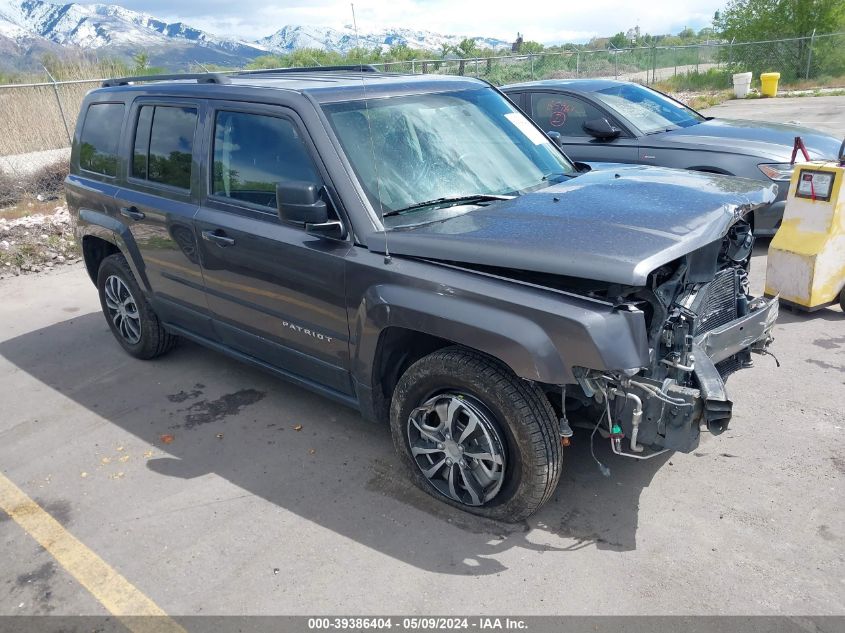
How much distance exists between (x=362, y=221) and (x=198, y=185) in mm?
1424

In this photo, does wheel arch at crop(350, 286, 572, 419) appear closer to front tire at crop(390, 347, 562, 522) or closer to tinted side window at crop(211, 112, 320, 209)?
front tire at crop(390, 347, 562, 522)

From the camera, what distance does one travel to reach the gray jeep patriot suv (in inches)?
114

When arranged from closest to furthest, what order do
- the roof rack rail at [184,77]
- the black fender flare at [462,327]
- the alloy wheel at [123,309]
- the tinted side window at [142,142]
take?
the black fender flare at [462,327]
the roof rack rail at [184,77]
the tinted side window at [142,142]
the alloy wheel at [123,309]

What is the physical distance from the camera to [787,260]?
549 cm

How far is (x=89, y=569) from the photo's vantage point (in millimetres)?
3285

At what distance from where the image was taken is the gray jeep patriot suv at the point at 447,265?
291 centimetres

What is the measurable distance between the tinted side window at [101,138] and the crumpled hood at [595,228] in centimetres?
279

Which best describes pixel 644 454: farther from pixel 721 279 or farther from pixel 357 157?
pixel 357 157

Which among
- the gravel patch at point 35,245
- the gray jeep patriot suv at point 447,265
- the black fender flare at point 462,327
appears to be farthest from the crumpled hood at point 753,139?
the gravel patch at point 35,245

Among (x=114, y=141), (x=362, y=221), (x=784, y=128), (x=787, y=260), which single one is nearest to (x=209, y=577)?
(x=362, y=221)

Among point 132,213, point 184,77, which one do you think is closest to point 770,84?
point 184,77

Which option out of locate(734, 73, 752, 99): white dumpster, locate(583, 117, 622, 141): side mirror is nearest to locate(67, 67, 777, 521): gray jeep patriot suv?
locate(583, 117, 622, 141): side mirror

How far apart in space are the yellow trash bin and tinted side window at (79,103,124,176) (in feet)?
75.0

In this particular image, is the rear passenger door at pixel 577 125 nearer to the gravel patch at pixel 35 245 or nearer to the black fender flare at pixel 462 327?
the black fender flare at pixel 462 327
